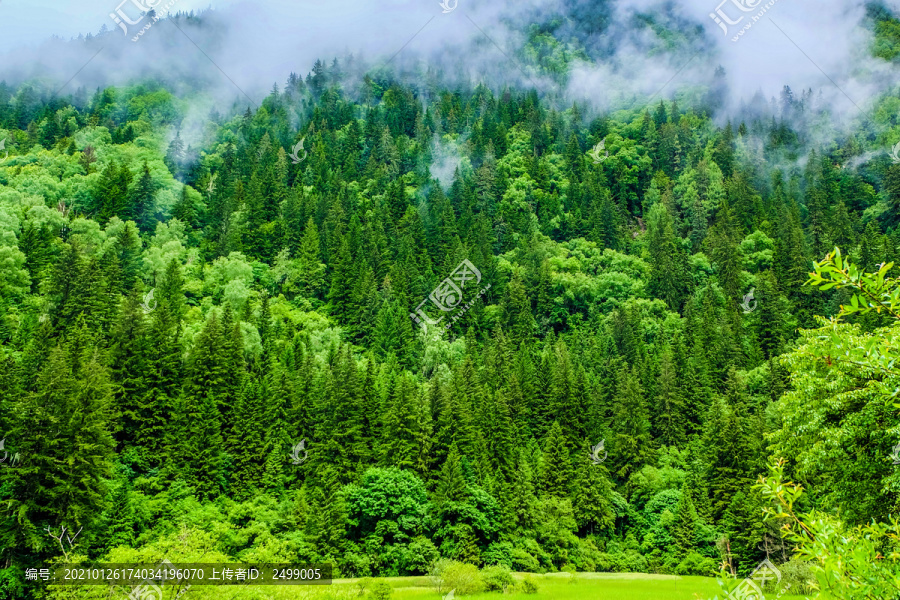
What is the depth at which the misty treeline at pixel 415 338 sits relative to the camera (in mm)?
44594

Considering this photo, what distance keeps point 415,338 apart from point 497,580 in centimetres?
5642

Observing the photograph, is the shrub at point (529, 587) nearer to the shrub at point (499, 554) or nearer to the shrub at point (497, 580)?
the shrub at point (497, 580)

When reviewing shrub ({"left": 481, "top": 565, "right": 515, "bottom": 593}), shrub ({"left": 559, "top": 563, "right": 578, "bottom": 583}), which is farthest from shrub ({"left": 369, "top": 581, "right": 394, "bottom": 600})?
shrub ({"left": 559, "top": 563, "right": 578, "bottom": 583})

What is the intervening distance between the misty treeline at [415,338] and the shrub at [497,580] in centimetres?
1241

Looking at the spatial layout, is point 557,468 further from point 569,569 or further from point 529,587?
point 529,587

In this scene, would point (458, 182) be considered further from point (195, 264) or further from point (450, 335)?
point (195, 264)

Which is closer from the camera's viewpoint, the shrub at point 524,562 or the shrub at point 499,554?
the shrub at point 499,554

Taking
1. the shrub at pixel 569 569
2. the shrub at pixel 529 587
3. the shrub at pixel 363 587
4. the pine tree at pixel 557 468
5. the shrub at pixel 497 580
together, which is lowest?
the shrub at pixel 569 569

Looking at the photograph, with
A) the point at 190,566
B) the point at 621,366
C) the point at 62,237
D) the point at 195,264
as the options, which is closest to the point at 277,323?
the point at 195,264

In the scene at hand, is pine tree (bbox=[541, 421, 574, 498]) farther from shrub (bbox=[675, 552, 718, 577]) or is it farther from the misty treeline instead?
shrub (bbox=[675, 552, 718, 577])

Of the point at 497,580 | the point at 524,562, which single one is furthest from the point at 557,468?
the point at 497,580

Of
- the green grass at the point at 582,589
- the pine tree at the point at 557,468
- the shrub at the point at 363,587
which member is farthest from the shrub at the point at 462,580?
the pine tree at the point at 557,468

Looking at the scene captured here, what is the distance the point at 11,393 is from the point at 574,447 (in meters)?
53.9

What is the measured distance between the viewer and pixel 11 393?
4297 cm
